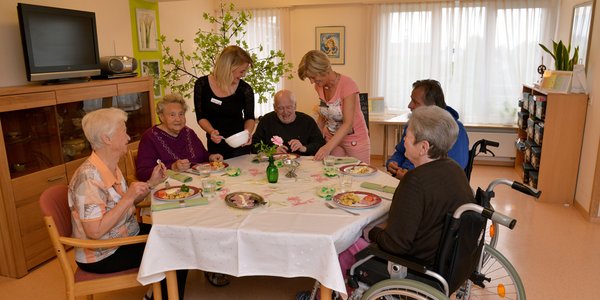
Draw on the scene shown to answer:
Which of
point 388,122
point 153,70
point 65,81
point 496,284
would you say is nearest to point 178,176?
point 65,81

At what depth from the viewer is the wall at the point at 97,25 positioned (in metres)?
3.14

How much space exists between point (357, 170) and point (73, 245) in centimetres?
154

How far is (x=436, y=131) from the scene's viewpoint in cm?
171

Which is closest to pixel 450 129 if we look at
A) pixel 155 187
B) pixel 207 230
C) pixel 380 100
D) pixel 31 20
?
pixel 207 230

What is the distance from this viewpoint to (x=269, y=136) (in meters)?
3.24

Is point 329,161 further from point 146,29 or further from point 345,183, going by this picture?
point 146,29

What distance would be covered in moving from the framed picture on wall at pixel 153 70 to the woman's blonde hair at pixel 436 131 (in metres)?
3.75

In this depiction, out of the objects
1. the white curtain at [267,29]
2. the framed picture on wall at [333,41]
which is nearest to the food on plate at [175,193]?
the white curtain at [267,29]

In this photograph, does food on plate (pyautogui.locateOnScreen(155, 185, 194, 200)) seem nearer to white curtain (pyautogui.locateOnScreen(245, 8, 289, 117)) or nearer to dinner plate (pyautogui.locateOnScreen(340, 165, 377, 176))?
dinner plate (pyautogui.locateOnScreen(340, 165, 377, 176))

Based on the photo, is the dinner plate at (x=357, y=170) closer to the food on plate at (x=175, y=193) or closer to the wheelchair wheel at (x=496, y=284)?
the wheelchair wheel at (x=496, y=284)

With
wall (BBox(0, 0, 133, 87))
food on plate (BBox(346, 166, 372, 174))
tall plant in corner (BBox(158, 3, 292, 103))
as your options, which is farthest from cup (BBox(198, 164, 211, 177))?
tall plant in corner (BBox(158, 3, 292, 103))

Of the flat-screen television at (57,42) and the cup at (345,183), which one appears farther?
the flat-screen television at (57,42)

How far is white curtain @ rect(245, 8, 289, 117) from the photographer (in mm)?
5934

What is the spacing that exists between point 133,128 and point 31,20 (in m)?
1.34
